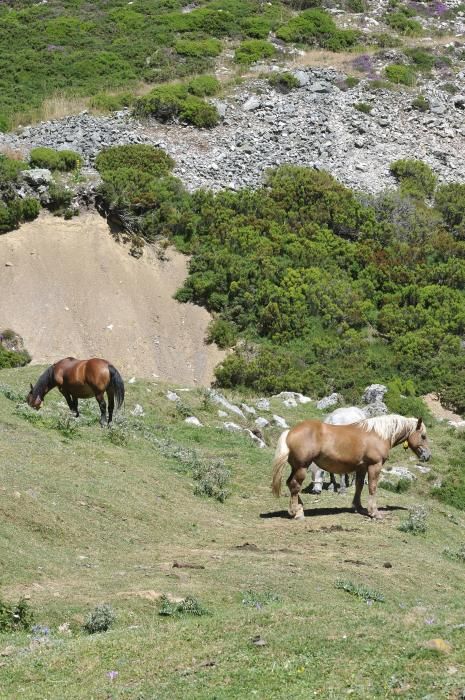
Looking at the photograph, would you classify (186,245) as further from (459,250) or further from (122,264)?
(459,250)

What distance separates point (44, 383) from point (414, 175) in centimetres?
3291

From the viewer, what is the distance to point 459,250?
43438 millimetres

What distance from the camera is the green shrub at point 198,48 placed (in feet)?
193

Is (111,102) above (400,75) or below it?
below

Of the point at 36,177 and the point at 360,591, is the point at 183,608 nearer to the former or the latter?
the point at 360,591

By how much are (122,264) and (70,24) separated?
30502mm

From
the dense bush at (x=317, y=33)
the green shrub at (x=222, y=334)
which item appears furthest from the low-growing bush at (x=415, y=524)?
the dense bush at (x=317, y=33)

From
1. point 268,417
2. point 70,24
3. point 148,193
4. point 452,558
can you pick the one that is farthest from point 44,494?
point 70,24

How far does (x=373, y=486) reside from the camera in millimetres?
15562

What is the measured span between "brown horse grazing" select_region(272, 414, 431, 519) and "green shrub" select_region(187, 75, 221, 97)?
40530 mm

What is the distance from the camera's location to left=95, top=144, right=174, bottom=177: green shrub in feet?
146

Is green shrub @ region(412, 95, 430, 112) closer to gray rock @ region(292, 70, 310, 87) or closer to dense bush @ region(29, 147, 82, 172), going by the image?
gray rock @ region(292, 70, 310, 87)

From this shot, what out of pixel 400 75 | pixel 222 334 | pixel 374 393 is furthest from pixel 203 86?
pixel 374 393

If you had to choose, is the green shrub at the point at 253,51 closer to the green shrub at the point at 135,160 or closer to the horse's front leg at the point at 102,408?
the green shrub at the point at 135,160
